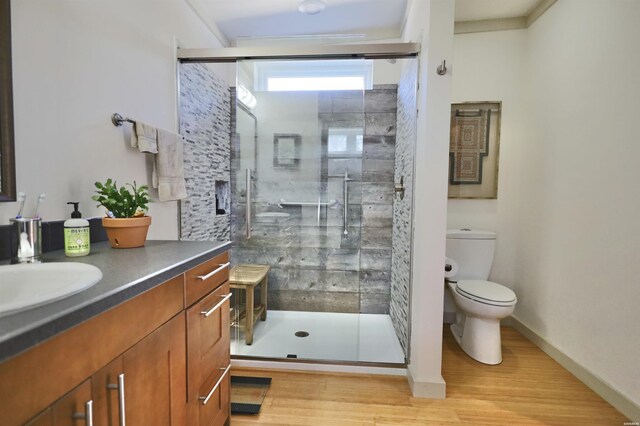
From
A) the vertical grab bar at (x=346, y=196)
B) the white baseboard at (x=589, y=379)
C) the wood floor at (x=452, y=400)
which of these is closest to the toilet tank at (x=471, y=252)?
the white baseboard at (x=589, y=379)

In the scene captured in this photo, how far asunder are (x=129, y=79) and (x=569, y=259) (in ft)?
9.52

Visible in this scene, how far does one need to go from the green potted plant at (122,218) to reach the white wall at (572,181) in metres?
2.36

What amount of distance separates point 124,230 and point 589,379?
106 inches

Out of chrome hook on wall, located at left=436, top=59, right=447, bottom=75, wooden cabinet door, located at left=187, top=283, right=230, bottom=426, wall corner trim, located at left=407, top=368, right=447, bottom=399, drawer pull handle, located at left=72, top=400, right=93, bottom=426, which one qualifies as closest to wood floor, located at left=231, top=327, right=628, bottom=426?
wall corner trim, located at left=407, top=368, right=447, bottom=399

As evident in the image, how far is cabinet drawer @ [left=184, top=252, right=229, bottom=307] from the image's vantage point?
3.26ft

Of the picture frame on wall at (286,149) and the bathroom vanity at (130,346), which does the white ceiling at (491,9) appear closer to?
the picture frame on wall at (286,149)

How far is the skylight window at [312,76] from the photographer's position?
2377mm

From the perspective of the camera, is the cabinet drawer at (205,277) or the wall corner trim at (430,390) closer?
the cabinet drawer at (205,277)

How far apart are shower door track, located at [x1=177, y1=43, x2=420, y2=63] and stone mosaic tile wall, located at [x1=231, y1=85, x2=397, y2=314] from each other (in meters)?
0.75

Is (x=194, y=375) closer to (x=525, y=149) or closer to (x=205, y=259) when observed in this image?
(x=205, y=259)

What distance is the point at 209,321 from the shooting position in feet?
3.73

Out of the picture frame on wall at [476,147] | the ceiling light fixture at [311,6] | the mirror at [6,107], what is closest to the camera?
the mirror at [6,107]

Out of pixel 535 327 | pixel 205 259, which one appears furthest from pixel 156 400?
pixel 535 327

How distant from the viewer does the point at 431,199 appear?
1.65 m
